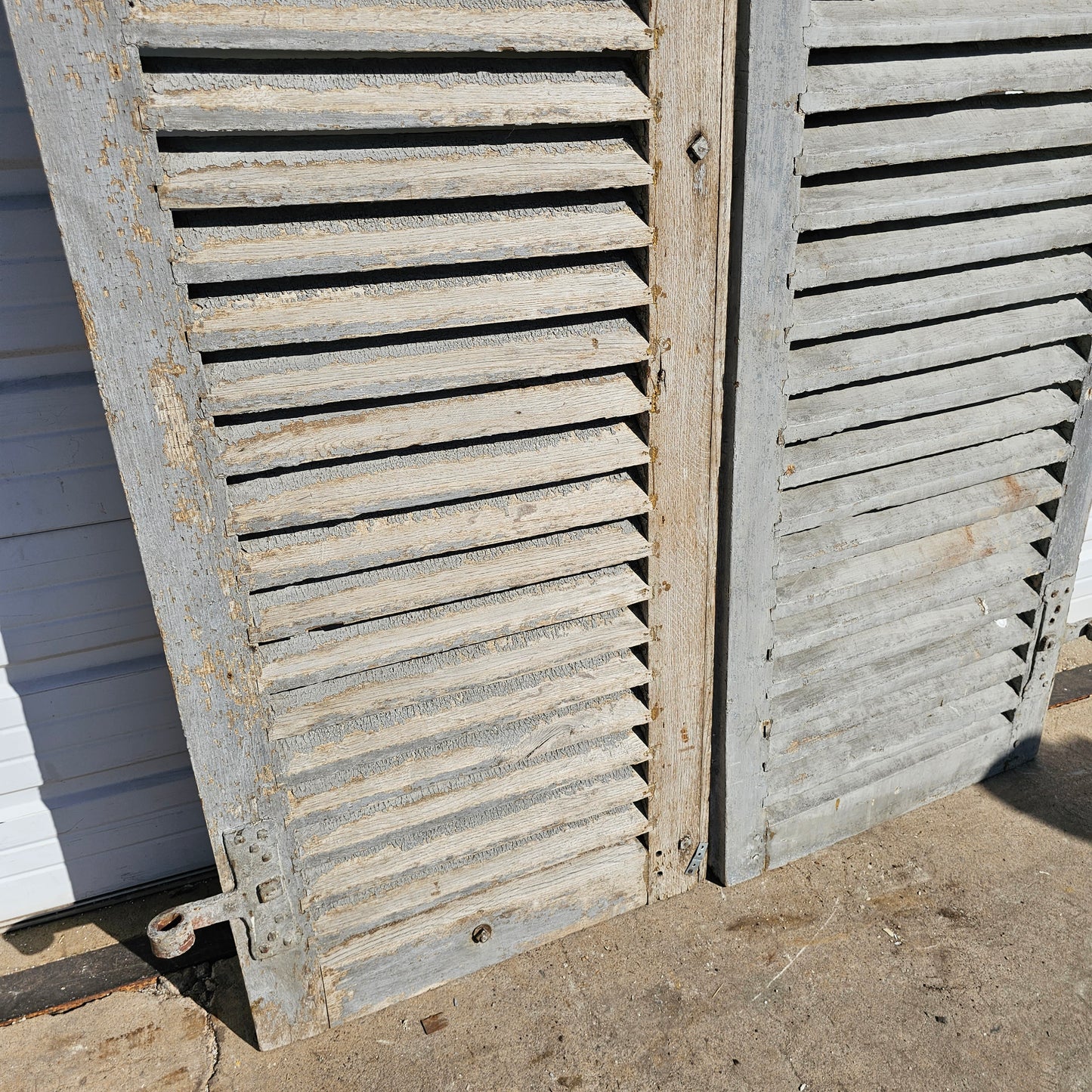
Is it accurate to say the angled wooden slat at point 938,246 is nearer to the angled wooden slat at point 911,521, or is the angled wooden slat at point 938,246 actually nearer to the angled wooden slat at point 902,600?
the angled wooden slat at point 911,521

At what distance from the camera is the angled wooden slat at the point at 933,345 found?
2279 mm

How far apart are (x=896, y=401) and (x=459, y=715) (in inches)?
54.8

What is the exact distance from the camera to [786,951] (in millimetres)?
2561

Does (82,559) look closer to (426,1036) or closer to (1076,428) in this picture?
(426,1036)

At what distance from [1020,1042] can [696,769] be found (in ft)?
3.35

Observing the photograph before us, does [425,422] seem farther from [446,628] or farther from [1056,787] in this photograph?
[1056,787]

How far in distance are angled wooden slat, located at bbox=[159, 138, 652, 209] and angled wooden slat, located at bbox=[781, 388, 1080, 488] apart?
2.76 ft

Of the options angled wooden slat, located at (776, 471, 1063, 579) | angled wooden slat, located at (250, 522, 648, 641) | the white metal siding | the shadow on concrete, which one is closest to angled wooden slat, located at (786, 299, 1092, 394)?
angled wooden slat, located at (776, 471, 1063, 579)

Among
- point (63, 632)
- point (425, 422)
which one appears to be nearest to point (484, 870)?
point (425, 422)

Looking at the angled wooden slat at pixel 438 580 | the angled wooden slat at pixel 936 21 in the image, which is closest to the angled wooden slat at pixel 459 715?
the angled wooden slat at pixel 438 580

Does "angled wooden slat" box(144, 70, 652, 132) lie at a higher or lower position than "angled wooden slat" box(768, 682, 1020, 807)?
higher

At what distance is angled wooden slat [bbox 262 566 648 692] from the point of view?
2.01 metres

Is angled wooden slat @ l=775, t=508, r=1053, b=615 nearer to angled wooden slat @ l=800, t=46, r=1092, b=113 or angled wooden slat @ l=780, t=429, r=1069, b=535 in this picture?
angled wooden slat @ l=780, t=429, r=1069, b=535

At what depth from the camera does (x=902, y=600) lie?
2686 mm
